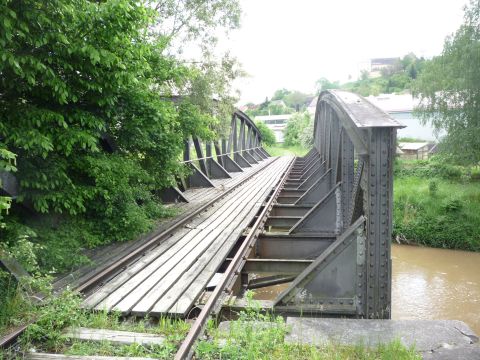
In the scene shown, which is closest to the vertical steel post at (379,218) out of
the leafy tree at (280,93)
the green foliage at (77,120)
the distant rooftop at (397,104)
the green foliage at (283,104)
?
the green foliage at (77,120)

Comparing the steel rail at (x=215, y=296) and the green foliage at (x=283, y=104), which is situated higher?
the green foliage at (x=283, y=104)

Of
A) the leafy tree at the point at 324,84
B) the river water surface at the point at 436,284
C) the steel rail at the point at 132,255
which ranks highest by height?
the leafy tree at the point at 324,84

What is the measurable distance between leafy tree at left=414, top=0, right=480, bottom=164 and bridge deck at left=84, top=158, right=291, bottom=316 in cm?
1727

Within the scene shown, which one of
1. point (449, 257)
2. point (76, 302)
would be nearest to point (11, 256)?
point (76, 302)

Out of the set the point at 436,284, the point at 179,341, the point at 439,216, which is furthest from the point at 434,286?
the point at 179,341

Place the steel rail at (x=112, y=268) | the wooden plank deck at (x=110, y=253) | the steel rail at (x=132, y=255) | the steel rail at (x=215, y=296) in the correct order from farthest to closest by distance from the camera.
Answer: the wooden plank deck at (x=110, y=253) < the steel rail at (x=132, y=255) < the steel rail at (x=112, y=268) < the steel rail at (x=215, y=296)

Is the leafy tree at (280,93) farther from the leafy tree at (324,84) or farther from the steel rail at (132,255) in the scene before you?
the steel rail at (132,255)

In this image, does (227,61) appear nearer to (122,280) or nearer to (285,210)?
(285,210)

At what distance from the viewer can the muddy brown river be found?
1045 centimetres

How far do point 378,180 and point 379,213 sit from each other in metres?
0.31

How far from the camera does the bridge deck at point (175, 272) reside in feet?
13.8

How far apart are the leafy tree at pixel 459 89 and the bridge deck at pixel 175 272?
17.3 m

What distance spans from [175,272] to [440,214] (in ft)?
54.4

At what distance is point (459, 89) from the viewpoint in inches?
875
